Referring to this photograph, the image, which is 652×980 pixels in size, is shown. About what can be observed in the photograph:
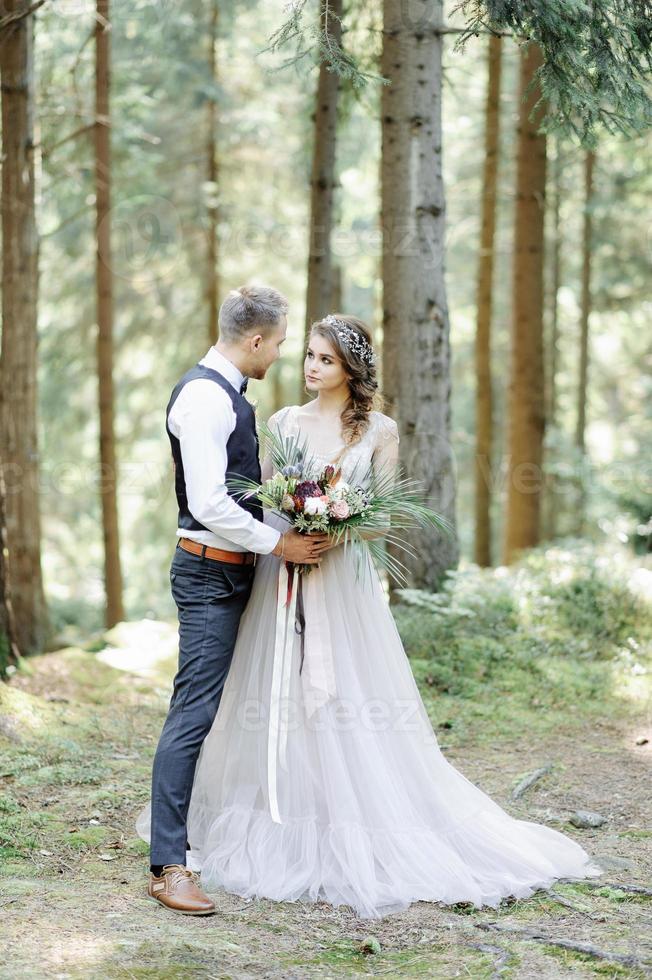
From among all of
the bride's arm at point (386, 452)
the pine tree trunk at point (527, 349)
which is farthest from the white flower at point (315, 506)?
the pine tree trunk at point (527, 349)

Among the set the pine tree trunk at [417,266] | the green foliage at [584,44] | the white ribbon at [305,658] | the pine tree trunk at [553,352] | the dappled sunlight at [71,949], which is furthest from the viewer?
the pine tree trunk at [553,352]

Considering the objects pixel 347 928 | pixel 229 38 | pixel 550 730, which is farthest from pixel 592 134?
pixel 229 38

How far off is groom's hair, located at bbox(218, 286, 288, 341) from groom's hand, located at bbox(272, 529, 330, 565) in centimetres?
86

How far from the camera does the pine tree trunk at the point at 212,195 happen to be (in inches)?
551

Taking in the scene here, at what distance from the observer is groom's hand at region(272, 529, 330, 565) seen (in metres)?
4.16

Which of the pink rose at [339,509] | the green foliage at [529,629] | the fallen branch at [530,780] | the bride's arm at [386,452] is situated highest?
the bride's arm at [386,452]

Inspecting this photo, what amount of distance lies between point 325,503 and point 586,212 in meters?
11.9

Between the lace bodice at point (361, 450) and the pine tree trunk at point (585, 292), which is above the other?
the pine tree trunk at point (585, 292)

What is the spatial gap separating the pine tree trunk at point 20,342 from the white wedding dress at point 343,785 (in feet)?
14.8

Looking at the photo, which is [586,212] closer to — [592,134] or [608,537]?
[608,537]

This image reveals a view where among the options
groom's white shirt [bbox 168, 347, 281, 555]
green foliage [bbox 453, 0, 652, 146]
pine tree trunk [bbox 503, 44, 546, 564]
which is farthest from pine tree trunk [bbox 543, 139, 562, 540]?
groom's white shirt [bbox 168, 347, 281, 555]

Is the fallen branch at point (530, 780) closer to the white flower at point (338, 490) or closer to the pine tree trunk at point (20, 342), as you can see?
the white flower at point (338, 490)

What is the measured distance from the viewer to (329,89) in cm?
909

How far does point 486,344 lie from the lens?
13602mm
